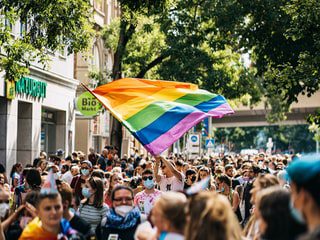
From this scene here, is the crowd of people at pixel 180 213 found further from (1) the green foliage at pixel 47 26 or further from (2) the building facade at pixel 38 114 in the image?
(2) the building facade at pixel 38 114

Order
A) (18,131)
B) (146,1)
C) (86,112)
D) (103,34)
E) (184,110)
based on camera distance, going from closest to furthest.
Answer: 1. (184,110)
2. (146,1)
3. (18,131)
4. (86,112)
5. (103,34)

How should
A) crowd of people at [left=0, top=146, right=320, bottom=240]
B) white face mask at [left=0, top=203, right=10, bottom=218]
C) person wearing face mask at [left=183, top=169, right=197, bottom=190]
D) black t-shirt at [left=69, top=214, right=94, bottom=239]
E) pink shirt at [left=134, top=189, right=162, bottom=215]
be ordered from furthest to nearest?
person wearing face mask at [left=183, top=169, right=197, bottom=190] → pink shirt at [left=134, top=189, right=162, bottom=215] → white face mask at [left=0, top=203, right=10, bottom=218] → black t-shirt at [left=69, top=214, right=94, bottom=239] → crowd of people at [left=0, top=146, right=320, bottom=240]

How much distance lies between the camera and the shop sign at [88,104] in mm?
37250

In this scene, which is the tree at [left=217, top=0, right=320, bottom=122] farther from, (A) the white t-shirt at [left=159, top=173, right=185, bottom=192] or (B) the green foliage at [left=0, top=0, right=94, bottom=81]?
(A) the white t-shirt at [left=159, top=173, right=185, bottom=192]

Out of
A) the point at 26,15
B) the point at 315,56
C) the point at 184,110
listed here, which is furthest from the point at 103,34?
the point at 184,110

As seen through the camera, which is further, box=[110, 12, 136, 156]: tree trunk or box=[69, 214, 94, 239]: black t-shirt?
box=[110, 12, 136, 156]: tree trunk

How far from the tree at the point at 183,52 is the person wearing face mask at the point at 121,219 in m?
24.8

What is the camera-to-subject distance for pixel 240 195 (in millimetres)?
16641

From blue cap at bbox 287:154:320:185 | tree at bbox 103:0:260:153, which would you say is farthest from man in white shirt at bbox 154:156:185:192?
tree at bbox 103:0:260:153

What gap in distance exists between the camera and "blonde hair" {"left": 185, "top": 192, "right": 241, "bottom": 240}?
5996mm

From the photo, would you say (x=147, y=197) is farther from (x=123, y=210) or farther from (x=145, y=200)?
(x=123, y=210)

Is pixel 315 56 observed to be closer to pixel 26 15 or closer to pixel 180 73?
pixel 26 15

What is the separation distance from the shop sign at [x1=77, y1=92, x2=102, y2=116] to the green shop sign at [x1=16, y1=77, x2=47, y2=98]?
2159mm

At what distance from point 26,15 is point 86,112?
17.9 m
